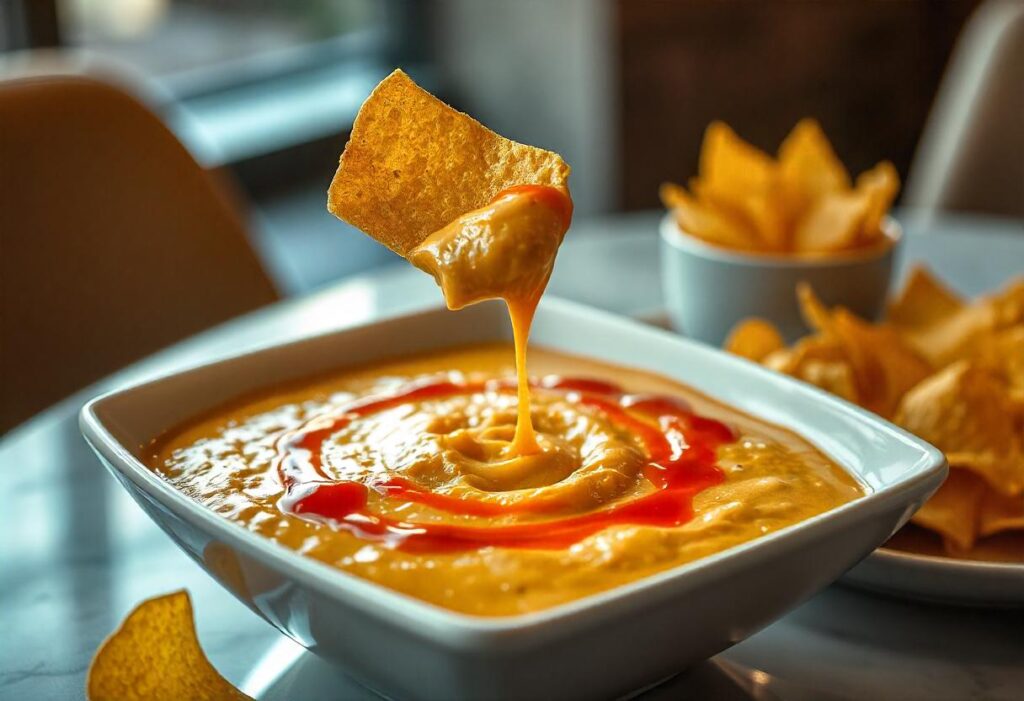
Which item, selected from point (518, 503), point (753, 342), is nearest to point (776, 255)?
point (753, 342)

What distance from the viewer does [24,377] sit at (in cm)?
189

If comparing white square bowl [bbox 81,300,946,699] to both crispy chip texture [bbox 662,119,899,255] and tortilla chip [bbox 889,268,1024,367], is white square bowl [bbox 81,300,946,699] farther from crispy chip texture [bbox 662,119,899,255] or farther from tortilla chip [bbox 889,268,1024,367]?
crispy chip texture [bbox 662,119,899,255]

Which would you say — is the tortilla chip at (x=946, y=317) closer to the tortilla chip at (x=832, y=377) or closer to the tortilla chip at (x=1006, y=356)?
the tortilla chip at (x=1006, y=356)

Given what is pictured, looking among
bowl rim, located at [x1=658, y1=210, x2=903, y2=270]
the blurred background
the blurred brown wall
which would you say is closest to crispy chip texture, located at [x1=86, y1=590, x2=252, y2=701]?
bowl rim, located at [x1=658, y1=210, x2=903, y2=270]

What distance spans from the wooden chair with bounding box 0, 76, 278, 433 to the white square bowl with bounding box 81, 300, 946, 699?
796mm

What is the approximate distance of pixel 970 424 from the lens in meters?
1.19

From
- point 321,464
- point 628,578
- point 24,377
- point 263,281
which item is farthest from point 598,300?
point 628,578

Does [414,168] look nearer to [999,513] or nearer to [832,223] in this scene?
[999,513]

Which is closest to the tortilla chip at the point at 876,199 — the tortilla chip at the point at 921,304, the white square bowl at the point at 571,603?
the tortilla chip at the point at 921,304

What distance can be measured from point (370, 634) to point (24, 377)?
4.09 feet

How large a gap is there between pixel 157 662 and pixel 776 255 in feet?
3.53

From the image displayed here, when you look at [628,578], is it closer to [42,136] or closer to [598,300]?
[598,300]

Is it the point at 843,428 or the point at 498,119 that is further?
the point at 498,119

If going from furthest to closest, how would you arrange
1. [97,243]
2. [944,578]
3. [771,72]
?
[771,72]
[97,243]
[944,578]
